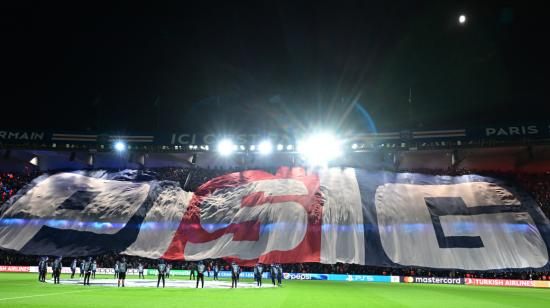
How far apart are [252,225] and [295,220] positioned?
15.6ft

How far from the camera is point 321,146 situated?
56656 mm

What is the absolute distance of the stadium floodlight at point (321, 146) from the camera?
185ft

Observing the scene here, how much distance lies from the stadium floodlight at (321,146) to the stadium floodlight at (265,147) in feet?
11.7

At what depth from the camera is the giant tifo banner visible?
44.9 metres

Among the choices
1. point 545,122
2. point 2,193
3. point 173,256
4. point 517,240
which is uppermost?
point 545,122

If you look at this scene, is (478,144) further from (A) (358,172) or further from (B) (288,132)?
(B) (288,132)

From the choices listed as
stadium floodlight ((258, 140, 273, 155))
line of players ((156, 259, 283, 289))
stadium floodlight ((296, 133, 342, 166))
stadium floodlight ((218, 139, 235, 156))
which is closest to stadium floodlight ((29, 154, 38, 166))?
stadium floodlight ((218, 139, 235, 156))

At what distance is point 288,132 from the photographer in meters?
62.5

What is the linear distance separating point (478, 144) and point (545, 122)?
7530mm

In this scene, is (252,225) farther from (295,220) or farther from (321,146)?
(321,146)

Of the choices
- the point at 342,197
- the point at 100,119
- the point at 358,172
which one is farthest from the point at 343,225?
the point at 100,119

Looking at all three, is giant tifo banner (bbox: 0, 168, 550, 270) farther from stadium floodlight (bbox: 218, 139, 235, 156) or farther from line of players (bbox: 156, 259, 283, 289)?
line of players (bbox: 156, 259, 283, 289)

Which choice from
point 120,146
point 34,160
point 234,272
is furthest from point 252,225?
point 34,160

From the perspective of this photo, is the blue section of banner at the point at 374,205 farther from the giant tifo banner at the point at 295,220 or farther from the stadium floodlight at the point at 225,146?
the stadium floodlight at the point at 225,146
